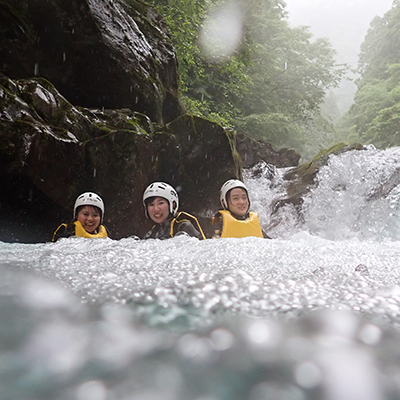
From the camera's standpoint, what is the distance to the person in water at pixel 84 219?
4766 millimetres

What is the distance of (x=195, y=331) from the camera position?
0.86 metres

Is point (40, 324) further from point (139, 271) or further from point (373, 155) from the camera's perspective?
point (373, 155)

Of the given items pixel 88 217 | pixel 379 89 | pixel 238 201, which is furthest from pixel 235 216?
pixel 379 89

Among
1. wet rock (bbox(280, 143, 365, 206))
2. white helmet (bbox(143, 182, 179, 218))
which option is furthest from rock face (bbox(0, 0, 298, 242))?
wet rock (bbox(280, 143, 365, 206))

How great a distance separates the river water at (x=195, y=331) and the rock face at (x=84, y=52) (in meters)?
6.10

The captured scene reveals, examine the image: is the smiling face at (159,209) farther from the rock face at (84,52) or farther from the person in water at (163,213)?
the rock face at (84,52)

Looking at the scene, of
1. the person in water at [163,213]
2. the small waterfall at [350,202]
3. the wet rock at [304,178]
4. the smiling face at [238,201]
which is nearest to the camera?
the person in water at [163,213]

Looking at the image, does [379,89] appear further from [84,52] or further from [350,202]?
Answer: [84,52]

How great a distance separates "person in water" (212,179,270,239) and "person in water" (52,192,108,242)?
1784 millimetres

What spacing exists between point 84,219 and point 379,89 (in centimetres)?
2574

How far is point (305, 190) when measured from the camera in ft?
30.0

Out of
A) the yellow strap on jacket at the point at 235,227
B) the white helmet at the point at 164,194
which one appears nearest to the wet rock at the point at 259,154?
the yellow strap on jacket at the point at 235,227

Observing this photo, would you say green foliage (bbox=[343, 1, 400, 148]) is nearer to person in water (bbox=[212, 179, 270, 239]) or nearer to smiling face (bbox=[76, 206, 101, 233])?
person in water (bbox=[212, 179, 270, 239])

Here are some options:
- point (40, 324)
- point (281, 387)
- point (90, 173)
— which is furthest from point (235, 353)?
point (90, 173)
